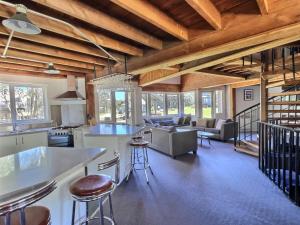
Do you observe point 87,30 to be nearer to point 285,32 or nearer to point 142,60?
point 142,60

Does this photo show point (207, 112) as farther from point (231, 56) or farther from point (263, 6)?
point (263, 6)

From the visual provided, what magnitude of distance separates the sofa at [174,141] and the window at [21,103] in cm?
348

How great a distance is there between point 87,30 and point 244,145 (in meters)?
5.19

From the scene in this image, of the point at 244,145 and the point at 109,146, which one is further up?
Answer: the point at 109,146

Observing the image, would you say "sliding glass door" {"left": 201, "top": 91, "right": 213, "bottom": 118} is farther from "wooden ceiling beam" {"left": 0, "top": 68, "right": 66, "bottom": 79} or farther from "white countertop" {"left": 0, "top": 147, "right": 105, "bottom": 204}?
"white countertop" {"left": 0, "top": 147, "right": 105, "bottom": 204}

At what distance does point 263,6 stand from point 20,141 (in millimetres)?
4909

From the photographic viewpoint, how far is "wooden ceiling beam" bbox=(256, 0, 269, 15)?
179cm

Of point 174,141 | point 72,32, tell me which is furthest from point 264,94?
point 72,32

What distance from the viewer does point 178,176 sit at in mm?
3717

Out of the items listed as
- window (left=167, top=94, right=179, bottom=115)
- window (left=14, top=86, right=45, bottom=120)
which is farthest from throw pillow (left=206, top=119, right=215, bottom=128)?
window (left=14, top=86, right=45, bottom=120)

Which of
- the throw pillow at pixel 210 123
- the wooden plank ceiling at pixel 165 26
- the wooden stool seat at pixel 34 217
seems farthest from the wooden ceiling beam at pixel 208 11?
the throw pillow at pixel 210 123

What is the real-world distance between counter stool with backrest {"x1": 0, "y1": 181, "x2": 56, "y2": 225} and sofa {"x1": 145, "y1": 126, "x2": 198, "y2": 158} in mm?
3923

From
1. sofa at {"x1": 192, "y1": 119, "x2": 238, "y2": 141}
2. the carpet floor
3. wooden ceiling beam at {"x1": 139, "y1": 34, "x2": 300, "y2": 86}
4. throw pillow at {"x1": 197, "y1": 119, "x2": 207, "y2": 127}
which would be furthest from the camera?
throw pillow at {"x1": 197, "y1": 119, "x2": 207, "y2": 127}

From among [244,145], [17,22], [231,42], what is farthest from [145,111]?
[17,22]
